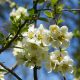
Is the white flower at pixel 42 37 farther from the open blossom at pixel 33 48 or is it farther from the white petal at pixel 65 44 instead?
the white petal at pixel 65 44

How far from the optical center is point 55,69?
2049mm

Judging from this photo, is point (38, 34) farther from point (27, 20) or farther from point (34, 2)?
point (34, 2)

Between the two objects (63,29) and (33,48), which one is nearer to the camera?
(33,48)

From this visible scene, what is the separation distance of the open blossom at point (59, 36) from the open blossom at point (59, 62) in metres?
0.05

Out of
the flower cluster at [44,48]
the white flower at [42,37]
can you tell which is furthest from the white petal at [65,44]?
the white flower at [42,37]

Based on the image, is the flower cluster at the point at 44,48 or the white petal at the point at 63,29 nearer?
the flower cluster at the point at 44,48

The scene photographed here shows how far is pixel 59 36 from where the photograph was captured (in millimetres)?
2059

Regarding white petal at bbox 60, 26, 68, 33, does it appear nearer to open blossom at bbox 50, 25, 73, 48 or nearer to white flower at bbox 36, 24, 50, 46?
open blossom at bbox 50, 25, 73, 48

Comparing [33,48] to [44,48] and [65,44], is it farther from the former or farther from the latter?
[65,44]

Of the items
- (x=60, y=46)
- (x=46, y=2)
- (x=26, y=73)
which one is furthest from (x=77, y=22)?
(x=60, y=46)

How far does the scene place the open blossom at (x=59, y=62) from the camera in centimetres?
201

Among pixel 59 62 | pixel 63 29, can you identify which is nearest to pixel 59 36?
pixel 63 29

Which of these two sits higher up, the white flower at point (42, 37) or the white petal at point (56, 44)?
the white flower at point (42, 37)

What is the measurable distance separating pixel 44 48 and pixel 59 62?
18 cm
